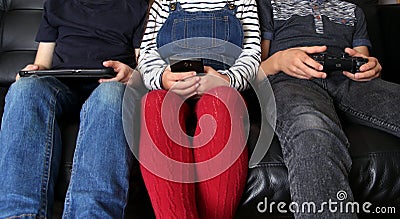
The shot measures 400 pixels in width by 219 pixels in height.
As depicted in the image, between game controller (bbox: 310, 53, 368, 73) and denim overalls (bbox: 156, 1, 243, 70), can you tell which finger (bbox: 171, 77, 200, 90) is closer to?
denim overalls (bbox: 156, 1, 243, 70)

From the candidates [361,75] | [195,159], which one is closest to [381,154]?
[361,75]

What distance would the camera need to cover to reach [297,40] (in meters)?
1.25

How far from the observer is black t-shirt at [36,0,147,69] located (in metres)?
1.25

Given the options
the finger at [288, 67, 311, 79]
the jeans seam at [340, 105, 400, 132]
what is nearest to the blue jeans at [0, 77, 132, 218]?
the finger at [288, 67, 311, 79]

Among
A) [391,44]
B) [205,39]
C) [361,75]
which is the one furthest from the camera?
[391,44]

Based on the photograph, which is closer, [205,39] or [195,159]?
[195,159]

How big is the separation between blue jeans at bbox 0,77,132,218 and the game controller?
47 centimetres

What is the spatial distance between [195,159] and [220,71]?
28 cm

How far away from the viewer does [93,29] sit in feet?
4.17

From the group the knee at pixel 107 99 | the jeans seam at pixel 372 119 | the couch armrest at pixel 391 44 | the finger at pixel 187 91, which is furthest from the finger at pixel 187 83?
the couch armrest at pixel 391 44

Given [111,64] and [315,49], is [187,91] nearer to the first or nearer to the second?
[111,64]

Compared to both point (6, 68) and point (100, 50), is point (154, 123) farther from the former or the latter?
point (6, 68)

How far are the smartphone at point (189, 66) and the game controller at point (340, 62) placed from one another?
28cm

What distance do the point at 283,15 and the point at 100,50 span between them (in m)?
0.50
